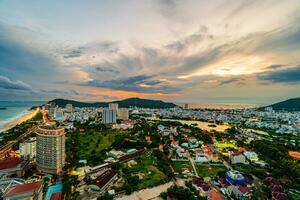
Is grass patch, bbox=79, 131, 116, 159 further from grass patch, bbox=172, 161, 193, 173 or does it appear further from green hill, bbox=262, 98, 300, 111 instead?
green hill, bbox=262, 98, 300, 111

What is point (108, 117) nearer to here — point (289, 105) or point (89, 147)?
point (89, 147)

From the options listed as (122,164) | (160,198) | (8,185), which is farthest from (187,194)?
(8,185)

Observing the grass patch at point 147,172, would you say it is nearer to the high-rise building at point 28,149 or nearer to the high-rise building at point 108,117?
the high-rise building at point 28,149

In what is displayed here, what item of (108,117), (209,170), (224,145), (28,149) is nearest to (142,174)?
(209,170)

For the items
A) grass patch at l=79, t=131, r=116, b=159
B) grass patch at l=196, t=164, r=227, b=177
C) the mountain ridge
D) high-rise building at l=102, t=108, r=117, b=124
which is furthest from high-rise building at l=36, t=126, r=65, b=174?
the mountain ridge

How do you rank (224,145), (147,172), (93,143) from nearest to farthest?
1. (147,172)
2. (93,143)
3. (224,145)

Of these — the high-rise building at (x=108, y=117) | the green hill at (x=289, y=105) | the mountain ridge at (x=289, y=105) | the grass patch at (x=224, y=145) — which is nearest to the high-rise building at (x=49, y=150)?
the grass patch at (x=224, y=145)
